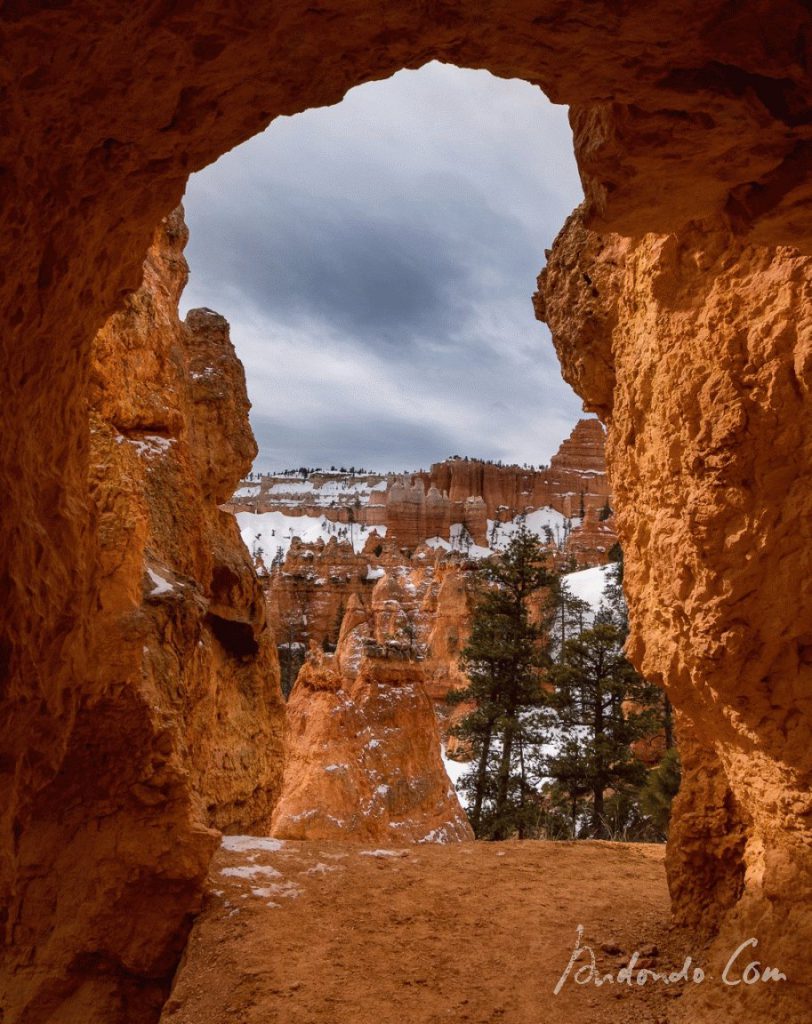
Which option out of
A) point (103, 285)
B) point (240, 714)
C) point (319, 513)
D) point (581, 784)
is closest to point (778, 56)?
point (103, 285)

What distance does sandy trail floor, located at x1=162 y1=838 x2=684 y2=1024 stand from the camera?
444 cm

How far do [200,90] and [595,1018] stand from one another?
5468 millimetres

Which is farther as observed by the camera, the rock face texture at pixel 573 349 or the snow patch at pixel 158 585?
the snow patch at pixel 158 585

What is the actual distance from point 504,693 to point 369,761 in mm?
4095

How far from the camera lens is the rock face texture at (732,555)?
3578 mm

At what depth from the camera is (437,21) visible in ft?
8.27

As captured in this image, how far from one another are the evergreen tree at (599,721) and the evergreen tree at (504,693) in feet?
2.45

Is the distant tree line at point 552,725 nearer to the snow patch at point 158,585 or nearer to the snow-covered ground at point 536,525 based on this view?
the snow patch at point 158,585

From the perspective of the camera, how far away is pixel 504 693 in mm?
15477

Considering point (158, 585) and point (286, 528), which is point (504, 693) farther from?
point (286, 528)

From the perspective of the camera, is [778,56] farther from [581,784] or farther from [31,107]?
[581,784]

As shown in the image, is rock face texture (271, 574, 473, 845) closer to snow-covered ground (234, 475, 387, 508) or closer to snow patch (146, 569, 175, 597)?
snow patch (146, 569, 175, 597)

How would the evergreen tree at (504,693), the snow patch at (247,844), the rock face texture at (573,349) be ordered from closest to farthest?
the rock face texture at (573,349) → the snow patch at (247,844) → the evergreen tree at (504,693)

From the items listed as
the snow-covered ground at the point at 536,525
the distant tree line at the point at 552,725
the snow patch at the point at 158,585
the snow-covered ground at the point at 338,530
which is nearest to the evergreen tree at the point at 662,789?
the distant tree line at the point at 552,725
